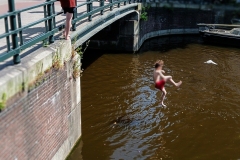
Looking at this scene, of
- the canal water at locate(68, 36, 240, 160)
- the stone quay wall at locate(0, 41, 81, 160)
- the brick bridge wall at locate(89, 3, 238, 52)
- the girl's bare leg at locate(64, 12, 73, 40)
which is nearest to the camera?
the stone quay wall at locate(0, 41, 81, 160)

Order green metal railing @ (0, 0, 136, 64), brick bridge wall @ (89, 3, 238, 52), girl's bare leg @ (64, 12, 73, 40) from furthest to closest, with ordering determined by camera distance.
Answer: brick bridge wall @ (89, 3, 238, 52)
girl's bare leg @ (64, 12, 73, 40)
green metal railing @ (0, 0, 136, 64)

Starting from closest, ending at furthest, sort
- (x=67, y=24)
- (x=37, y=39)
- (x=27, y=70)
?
(x=27, y=70)
(x=37, y=39)
(x=67, y=24)

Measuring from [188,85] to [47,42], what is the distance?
8.31 metres

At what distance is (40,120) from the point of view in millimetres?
6875

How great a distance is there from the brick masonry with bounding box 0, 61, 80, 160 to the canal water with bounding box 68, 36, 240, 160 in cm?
142

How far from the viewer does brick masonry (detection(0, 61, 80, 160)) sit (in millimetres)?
5707

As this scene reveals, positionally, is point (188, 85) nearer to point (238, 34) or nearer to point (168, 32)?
point (238, 34)

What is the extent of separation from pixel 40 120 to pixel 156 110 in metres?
5.76

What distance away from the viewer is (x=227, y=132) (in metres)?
10.5

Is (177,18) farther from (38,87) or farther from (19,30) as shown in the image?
(19,30)

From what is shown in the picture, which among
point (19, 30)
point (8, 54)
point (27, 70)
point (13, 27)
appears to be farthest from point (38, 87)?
point (13, 27)

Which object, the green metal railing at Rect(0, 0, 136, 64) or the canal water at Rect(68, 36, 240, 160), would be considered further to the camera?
the canal water at Rect(68, 36, 240, 160)

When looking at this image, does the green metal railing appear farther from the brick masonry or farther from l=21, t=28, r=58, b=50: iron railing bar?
the brick masonry

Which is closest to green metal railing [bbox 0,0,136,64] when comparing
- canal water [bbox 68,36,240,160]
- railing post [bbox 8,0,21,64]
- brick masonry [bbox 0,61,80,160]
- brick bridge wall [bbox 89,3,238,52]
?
railing post [bbox 8,0,21,64]
